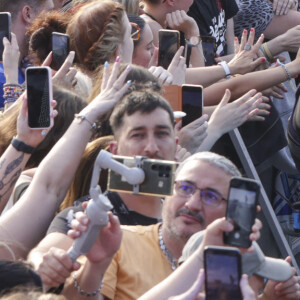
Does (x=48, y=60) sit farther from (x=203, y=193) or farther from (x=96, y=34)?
(x=203, y=193)

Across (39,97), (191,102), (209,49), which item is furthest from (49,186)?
(209,49)

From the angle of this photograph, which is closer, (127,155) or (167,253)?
(167,253)

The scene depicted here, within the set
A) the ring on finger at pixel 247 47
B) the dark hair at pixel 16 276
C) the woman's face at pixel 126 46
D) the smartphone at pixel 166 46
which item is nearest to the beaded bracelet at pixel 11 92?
the woman's face at pixel 126 46

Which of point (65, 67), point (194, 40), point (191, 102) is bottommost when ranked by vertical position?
point (194, 40)

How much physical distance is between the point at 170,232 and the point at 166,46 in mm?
2077

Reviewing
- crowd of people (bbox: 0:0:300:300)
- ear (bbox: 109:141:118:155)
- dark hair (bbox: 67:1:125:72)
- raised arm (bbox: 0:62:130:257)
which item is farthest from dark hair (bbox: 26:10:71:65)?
raised arm (bbox: 0:62:130:257)

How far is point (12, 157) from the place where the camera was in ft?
12.9

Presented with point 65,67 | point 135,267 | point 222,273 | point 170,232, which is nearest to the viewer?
point 222,273

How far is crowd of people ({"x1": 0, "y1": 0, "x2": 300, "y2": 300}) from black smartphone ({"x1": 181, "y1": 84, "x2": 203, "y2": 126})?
0.04m

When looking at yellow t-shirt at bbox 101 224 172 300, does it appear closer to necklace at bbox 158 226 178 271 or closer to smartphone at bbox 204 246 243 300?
necklace at bbox 158 226 178 271

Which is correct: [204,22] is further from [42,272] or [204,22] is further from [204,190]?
[42,272]

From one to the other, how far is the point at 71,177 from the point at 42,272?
680 mm

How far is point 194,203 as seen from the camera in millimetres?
3768

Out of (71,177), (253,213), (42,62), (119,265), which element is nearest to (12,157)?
(71,177)
